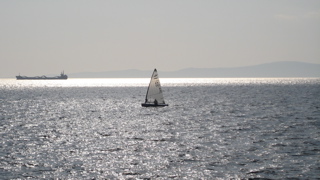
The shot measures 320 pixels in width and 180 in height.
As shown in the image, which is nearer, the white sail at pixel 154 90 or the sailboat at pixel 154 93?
the white sail at pixel 154 90

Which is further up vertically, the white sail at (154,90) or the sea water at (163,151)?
the white sail at (154,90)

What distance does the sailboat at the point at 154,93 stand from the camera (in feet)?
326

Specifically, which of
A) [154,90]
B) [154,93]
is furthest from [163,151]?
[154,93]

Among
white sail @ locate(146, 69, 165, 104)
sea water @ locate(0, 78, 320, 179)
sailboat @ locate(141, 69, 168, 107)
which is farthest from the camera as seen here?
sailboat @ locate(141, 69, 168, 107)

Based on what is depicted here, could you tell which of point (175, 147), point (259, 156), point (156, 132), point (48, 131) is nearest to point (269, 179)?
point (259, 156)

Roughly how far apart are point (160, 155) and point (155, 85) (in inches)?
2323

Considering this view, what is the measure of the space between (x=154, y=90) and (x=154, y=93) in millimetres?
1264

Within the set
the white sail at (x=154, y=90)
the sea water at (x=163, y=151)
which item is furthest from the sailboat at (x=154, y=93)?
the sea water at (x=163, y=151)

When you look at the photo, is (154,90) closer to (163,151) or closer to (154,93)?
(154,93)

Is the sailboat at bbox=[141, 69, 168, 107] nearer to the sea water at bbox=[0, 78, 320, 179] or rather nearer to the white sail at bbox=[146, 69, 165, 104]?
the white sail at bbox=[146, 69, 165, 104]

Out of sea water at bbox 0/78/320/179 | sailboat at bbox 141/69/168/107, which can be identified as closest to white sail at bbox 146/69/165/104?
sailboat at bbox 141/69/168/107

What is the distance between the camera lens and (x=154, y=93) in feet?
337

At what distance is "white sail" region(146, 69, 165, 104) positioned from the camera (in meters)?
99.2

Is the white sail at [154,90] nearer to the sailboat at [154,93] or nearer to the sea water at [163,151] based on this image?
the sailboat at [154,93]
